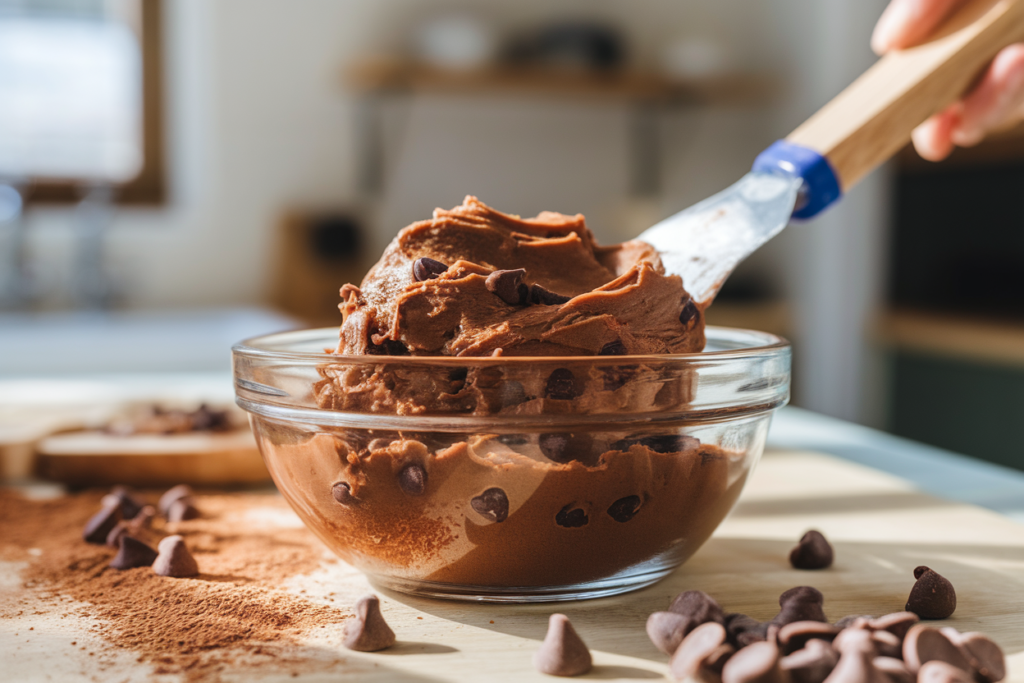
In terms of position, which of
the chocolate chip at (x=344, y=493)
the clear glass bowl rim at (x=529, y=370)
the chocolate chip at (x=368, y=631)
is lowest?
the chocolate chip at (x=368, y=631)

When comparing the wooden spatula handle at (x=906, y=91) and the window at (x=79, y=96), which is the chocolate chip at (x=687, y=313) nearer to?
the wooden spatula handle at (x=906, y=91)

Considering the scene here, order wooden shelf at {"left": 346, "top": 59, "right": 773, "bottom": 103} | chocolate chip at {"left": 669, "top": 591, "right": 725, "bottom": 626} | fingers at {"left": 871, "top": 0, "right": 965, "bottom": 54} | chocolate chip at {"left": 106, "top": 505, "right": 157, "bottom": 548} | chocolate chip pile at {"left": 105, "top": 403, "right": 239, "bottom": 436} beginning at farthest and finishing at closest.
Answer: wooden shelf at {"left": 346, "top": 59, "right": 773, "bottom": 103} → chocolate chip pile at {"left": 105, "top": 403, "right": 239, "bottom": 436} → fingers at {"left": 871, "top": 0, "right": 965, "bottom": 54} → chocolate chip at {"left": 106, "top": 505, "right": 157, "bottom": 548} → chocolate chip at {"left": 669, "top": 591, "right": 725, "bottom": 626}

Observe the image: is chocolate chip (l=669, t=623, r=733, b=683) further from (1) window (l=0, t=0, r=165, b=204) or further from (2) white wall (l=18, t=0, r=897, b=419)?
(1) window (l=0, t=0, r=165, b=204)

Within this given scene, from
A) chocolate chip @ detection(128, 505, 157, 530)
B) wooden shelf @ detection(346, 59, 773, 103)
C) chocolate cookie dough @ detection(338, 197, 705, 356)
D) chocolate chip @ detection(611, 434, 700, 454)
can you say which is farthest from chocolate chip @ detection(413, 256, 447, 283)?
wooden shelf @ detection(346, 59, 773, 103)

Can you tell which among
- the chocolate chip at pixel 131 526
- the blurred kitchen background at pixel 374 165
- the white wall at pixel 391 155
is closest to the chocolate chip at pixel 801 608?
the chocolate chip at pixel 131 526

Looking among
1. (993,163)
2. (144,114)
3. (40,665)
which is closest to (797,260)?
(993,163)

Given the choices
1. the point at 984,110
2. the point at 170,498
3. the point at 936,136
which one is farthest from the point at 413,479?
the point at 936,136
